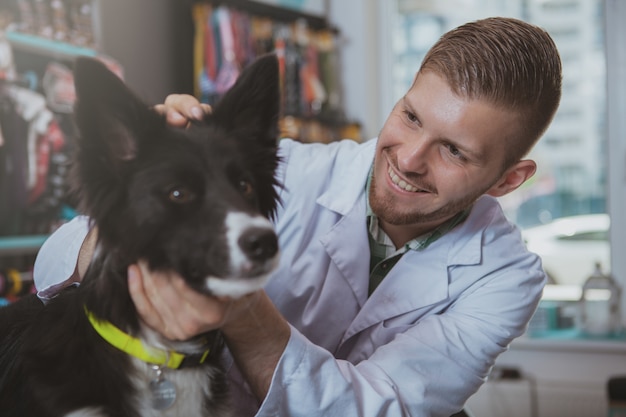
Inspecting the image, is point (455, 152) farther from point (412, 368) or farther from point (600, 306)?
point (600, 306)

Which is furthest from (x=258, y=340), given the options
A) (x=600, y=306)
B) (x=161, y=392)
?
(x=600, y=306)

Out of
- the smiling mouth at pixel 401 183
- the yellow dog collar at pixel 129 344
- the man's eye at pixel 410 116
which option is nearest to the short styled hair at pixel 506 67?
the man's eye at pixel 410 116

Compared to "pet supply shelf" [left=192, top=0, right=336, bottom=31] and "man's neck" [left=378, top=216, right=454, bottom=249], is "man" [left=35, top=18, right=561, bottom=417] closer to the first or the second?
"man's neck" [left=378, top=216, right=454, bottom=249]

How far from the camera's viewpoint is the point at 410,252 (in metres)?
1.77

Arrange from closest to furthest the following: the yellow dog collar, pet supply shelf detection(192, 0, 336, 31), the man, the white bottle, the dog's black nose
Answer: the dog's black nose, the yellow dog collar, the man, pet supply shelf detection(192, 0, 336, 31), the white bottle

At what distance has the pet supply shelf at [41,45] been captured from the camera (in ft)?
8.91

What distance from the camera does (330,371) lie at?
54.0 inches

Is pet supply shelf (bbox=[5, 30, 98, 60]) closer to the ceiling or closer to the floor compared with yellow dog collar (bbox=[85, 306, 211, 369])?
closer to the ceiling

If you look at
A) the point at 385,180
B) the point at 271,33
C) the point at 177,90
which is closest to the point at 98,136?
the point at 385,180

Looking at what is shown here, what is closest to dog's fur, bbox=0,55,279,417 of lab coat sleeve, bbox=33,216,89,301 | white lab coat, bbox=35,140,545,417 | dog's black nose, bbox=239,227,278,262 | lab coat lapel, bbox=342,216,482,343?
dog's black nose, bbox=239,227,278,262

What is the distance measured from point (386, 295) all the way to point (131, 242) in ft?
2.62

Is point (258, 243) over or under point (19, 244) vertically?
over

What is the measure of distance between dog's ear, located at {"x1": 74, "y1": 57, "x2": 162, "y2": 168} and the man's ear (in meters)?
1.02

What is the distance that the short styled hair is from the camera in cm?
155
